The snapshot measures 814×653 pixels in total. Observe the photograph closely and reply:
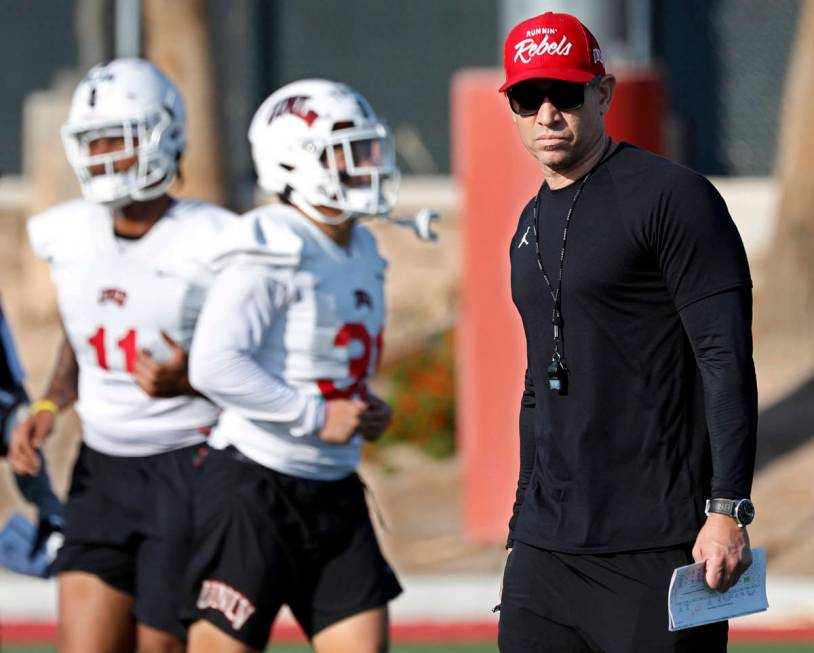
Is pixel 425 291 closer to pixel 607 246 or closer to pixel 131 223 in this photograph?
pixel 131 223

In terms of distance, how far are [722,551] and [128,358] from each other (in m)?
2.12

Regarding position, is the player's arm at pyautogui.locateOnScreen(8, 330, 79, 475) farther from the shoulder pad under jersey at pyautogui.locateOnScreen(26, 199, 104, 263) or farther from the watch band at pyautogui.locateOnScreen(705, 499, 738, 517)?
the watch band at pyautogui.locateOnScreen(705, 499, 738, 517)

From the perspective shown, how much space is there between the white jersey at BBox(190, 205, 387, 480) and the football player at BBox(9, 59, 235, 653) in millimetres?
205

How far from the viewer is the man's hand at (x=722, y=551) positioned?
12.2ft

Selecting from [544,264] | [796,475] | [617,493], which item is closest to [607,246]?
[544,264]

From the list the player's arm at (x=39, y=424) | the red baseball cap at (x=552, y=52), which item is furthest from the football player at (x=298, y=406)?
the red baseball cap at (x=552, y=52)

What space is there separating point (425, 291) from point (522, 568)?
11.5 metres

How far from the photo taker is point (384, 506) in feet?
35.6

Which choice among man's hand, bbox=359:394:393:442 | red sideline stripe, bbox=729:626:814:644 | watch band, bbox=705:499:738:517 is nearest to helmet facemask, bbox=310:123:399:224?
man's hand, bbox=359:394:393:442

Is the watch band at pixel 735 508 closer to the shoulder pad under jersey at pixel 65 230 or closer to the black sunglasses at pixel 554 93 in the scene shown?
the black sunglasses at pixel 554 93

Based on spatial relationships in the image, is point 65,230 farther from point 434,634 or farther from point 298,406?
point 434,634

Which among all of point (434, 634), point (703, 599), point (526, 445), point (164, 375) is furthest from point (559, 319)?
point (434, 634)

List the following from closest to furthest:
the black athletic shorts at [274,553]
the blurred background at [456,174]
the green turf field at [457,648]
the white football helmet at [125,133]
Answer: the black athletic shorts at [274,553] < the white football helmet at [125,133] < the green turf field at [457,648] < the blurred background at [456,174]

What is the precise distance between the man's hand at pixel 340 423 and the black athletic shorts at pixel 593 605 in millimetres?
922
